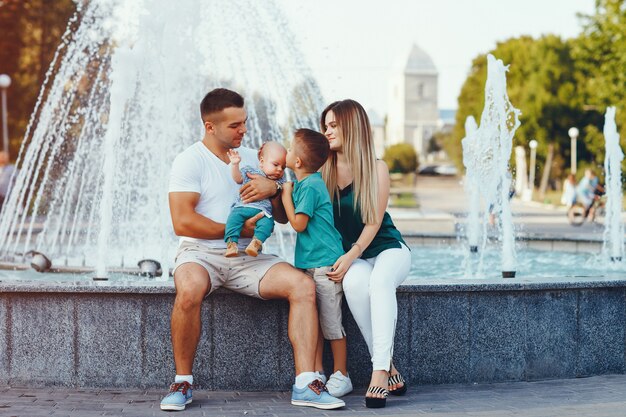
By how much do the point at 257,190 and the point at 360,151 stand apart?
643 mm

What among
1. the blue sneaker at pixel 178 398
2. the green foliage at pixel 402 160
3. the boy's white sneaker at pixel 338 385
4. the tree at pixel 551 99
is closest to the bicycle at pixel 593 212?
the boy's white sneaker at pixel 338 385

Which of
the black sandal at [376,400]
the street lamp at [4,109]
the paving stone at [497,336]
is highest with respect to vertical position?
the street lamp at [4,109]

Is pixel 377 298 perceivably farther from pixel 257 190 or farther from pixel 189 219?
pixel 189 219

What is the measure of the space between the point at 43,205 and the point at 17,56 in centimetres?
759

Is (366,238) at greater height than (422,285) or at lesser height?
greater

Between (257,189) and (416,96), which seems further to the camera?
(416,96)

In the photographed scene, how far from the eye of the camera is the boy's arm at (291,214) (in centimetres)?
539

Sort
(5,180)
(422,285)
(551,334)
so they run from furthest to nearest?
(5,180)
(551,334)
(422,285)

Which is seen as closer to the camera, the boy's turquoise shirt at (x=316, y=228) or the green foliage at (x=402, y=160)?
the boy's turquoise shirt at (x=316, y=228)

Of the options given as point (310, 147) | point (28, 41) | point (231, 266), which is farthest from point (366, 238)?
point (28, 41)

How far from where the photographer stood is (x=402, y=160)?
9156cm

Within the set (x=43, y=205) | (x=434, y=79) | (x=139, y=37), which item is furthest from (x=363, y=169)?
(x=434, y=79)

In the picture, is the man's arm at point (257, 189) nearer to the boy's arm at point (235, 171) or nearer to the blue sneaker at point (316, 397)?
the boy's arm at point (235, 171)

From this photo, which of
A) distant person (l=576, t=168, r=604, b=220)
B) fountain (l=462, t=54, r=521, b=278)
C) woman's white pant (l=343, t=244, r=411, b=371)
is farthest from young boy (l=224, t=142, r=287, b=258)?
distant person (l=576, t=168, r=604, b=220)
